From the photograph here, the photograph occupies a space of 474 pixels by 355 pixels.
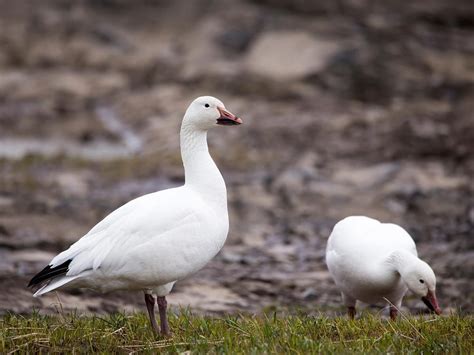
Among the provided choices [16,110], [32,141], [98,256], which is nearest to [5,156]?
[32,141]

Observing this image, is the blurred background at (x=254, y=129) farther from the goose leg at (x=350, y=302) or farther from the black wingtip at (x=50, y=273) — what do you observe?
the black wingtip at (x=50, y=273)

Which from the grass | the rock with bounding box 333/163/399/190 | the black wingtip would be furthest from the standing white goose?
the rock with bounding box 333/163/399/190

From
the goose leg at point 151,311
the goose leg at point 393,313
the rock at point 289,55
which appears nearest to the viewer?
the goose leg at point 151,311

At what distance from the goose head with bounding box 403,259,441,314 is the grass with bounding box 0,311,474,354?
0.77m

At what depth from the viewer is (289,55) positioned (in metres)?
19.6

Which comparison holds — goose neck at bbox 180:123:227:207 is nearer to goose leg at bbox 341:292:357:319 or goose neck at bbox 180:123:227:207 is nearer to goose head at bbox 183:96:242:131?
goose head at bbox 183:96:242:131

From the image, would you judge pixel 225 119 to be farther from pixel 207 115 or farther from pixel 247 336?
pixel 247 336

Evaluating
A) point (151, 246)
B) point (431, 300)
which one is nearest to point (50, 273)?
point (151, 246)

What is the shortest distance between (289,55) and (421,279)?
13322 mm

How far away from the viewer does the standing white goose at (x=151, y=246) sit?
5.79m

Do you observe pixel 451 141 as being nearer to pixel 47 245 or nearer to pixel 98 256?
pixel 47 245

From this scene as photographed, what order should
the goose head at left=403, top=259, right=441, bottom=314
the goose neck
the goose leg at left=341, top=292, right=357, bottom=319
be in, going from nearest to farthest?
1. the goose neck
2. the goose head at left=403, top=259, right=441, bottom=314
3. the goose leg at left=341, top=292, right=357, bottom=319

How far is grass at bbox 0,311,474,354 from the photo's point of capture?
5.44 metres

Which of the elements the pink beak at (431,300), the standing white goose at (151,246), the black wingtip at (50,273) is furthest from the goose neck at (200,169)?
the pink beak at (431,300)
